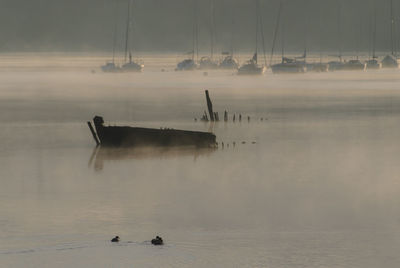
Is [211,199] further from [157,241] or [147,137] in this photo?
[147,137]

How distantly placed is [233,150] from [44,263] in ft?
88.8

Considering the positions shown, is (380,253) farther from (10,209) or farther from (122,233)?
(10,209)

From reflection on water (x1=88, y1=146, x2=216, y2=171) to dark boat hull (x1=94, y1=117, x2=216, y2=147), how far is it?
347mm

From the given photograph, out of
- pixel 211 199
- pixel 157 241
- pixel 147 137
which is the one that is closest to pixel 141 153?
pixel 147 137

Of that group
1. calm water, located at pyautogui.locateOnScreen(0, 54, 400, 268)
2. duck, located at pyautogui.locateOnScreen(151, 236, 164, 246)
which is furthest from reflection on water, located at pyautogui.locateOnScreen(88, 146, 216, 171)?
duck, located at pyautogui.locateOnScreen(151, 236, 164, 246)

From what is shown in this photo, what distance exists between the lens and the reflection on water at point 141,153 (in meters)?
46.9

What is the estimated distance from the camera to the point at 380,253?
26.0 m

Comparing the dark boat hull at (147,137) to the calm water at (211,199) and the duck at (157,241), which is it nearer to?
the calm water at (211,199)

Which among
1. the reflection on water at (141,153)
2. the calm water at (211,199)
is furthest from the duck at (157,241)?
the reflection on water at (141,153)

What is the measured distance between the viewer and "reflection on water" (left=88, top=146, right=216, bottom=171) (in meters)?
46.9

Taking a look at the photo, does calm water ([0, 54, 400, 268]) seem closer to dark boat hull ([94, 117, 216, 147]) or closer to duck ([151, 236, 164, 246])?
duck ([151, 236, 164, 246])

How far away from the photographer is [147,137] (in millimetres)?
49844

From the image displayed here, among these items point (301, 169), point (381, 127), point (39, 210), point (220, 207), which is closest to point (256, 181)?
point (301, 169)

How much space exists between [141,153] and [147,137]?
1834mm
